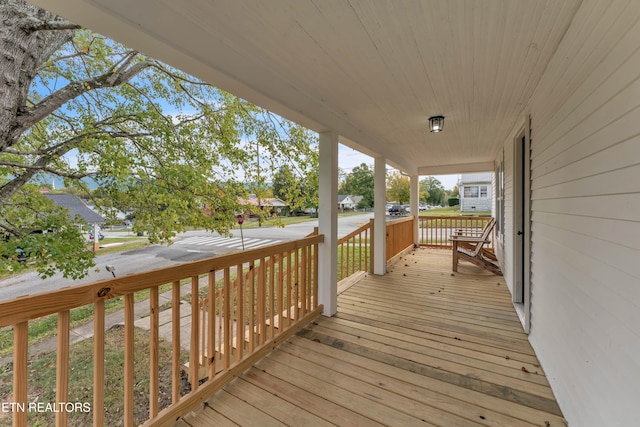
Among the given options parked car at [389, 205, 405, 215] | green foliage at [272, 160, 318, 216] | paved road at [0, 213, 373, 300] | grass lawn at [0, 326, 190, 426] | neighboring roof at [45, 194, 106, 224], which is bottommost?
grass lawn at [0, 326, 190, 426]

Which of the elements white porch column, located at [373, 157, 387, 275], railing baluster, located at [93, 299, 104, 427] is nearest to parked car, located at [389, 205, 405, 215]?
white porch column, located at [373, 157, 387, 275]

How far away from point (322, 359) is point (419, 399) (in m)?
0.77

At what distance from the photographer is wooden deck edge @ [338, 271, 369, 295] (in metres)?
3.86

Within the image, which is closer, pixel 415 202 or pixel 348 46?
pixel 348 46

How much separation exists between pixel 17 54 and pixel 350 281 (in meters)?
4.40

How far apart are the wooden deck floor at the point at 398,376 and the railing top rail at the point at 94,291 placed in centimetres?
87

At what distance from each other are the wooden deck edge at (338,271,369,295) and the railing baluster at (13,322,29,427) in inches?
121

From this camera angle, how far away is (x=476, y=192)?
18031 mm

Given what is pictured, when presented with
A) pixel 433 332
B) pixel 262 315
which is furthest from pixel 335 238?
pixel 433 332

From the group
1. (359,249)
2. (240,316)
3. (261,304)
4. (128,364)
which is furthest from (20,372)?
(359,249)

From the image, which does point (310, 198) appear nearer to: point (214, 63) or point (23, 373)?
point (214, 63)

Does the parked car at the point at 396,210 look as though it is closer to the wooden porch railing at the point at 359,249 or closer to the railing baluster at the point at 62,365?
the wooden porch railing at the point at 359,249

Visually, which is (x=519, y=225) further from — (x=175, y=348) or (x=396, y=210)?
(x=396, y=210)

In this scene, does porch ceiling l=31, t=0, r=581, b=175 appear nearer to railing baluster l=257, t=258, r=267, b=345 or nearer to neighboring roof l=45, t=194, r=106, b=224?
railing baluster l=257, t=258, r=267, b=345
